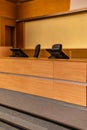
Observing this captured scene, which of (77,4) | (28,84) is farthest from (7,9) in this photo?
(28,84)

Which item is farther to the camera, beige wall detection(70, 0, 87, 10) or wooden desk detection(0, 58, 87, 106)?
beige wall detection(70, 0, 87, 10)

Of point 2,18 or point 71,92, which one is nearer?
point 71,92

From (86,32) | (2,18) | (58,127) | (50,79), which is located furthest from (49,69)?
(2,18)

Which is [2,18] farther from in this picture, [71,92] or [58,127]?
[58,127]

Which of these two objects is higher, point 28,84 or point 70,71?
point 70,71

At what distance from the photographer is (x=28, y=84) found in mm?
3809

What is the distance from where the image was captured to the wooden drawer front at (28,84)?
3455 millimetres

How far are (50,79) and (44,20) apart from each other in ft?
13.6

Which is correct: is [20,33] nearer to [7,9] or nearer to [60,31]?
[7,9]

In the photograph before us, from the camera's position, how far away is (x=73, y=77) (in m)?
3.04

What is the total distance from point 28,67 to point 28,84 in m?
0.31

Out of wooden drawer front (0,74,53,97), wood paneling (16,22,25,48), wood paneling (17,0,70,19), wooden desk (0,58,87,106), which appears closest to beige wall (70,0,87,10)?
wood paneling (17,0,70,19)

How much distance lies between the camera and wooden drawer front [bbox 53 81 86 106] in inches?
114

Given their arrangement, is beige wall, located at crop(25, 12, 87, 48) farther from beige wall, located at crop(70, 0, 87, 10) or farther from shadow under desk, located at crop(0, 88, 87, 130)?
shadow under desk, located at crop(0, 88, 87, 130)
